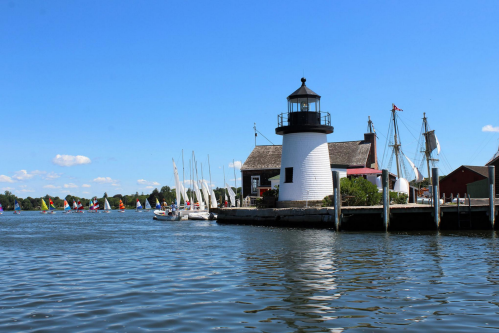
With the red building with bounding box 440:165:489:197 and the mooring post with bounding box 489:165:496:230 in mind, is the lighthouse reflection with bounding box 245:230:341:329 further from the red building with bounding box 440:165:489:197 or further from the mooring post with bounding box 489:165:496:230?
the red building with bounding box 440:165:489:197

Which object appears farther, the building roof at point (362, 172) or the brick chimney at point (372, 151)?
the brick chimney at point (372, 151)

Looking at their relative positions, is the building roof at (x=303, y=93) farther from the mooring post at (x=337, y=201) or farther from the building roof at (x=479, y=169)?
the building roof at (x=479, y=169)

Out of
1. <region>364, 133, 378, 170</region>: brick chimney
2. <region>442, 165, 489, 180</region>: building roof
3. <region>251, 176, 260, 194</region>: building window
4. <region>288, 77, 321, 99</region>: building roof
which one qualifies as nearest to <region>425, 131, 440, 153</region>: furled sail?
<region>364, 133, 378, 170</region>: brick chimney

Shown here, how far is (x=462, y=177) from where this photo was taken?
148 feet

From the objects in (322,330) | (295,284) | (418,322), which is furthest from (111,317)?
(418,322)

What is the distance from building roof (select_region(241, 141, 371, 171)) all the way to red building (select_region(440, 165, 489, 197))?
8.28m

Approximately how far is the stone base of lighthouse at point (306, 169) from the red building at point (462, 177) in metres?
16.6

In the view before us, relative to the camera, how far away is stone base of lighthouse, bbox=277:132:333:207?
3500 centimetres

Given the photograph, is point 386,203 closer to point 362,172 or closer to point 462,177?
point 362,172

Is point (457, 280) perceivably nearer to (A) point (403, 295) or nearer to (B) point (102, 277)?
(A) point (403, 295)

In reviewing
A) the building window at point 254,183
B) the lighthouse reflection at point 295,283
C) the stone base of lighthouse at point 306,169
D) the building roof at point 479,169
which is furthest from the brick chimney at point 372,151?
the lighthouse reflection at point 295,283

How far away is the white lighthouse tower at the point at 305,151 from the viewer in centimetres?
3497

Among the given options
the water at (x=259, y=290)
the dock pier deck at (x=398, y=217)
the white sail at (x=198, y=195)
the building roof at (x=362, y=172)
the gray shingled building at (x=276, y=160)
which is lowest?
the water at (x=259, y=290)

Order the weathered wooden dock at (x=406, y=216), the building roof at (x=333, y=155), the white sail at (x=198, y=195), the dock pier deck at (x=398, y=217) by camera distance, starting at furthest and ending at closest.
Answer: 1. the white sail at (x=198, y=195)
2. the building roof at (x=333, y=155)
3. the dock pier deck at (x=398, y=217)
4. the weathered wooden dock at (x=406, y=216)
